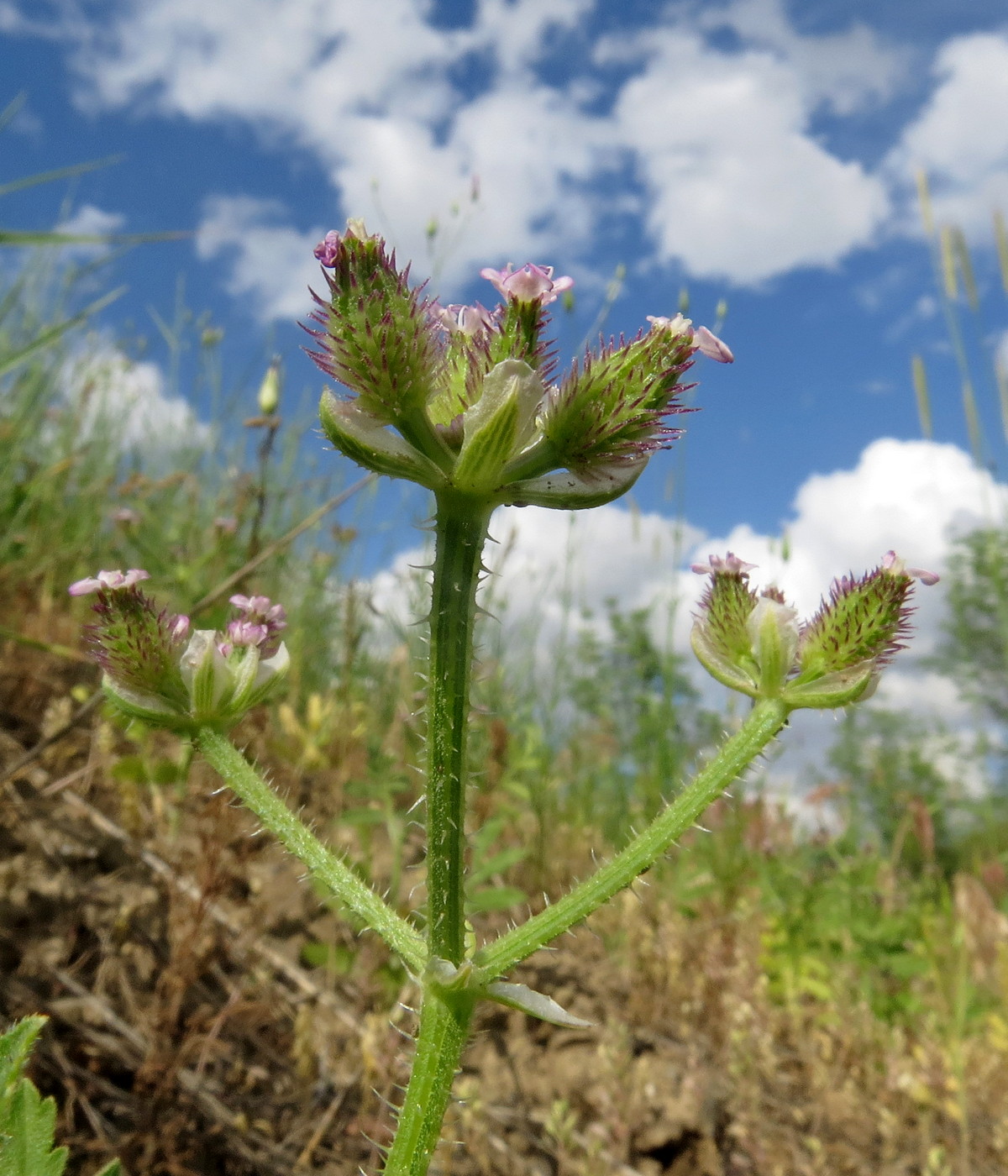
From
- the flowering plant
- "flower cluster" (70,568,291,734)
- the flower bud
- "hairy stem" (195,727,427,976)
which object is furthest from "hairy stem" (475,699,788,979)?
the flower bud

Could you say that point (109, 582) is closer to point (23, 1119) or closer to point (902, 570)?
point (23, 1119)

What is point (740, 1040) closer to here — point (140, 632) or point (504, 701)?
point (504, 701)

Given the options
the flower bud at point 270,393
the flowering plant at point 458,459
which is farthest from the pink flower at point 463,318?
the flower bud at point 270,393

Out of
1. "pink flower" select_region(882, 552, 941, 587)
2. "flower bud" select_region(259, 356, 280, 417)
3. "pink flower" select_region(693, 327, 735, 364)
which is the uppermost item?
"flower bud" select_region(259, 356, 280, 417)

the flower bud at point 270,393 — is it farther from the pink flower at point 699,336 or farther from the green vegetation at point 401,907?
the pink flower at point 699,336

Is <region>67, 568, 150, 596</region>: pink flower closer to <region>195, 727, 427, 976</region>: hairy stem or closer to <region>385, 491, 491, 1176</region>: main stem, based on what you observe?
<region>195, 727, 427, 976</region>: hairy stem

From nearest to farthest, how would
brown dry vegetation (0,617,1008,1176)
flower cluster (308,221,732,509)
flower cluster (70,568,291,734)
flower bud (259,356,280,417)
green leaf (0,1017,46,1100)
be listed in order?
1. flower cluster (308,221,732,509)
2. green leaf (0,1017,46,1100)
3. flower cluster (70,568,291,734)
4. brown dry vegetation (0,617,1008,1176)
5. flower bud (259,356,280,417)

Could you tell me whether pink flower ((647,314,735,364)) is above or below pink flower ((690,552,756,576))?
above

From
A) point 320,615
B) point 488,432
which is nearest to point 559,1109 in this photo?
point 488,432

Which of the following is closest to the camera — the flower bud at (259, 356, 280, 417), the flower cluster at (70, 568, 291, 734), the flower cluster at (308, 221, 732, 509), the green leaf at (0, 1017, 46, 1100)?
the flower cluster at (308, 221, 732, 509)
